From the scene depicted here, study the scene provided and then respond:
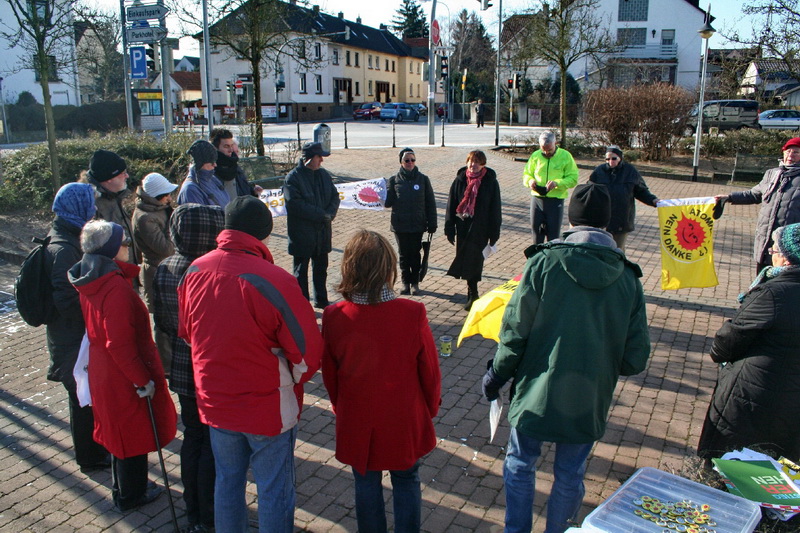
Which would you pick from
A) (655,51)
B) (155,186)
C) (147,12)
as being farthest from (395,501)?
(655,51)

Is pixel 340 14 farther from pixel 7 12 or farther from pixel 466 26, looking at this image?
pixel 7 12

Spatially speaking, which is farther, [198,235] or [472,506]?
[472,506]

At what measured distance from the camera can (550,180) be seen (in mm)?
7617

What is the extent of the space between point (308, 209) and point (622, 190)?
3387 millimetres

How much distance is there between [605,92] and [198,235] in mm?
19574

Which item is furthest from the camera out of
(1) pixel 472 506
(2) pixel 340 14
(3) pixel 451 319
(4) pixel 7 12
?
(2) pixel 340 14

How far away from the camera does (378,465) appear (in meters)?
3.02

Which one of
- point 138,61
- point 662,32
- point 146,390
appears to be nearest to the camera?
point 146,390

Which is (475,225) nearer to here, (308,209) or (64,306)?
(308,209)

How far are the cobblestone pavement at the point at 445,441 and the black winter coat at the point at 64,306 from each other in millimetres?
800

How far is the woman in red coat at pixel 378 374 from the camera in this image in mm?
2895

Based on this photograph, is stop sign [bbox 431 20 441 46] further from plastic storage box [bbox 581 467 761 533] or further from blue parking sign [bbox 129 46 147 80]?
plastic storage box [bbox 581 467 761 533]

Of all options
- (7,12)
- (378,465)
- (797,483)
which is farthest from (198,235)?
(7,12)

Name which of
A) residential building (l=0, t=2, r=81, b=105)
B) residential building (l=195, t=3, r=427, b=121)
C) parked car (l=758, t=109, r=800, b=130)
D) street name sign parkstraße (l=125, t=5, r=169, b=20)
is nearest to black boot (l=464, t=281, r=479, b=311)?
street name sign parkstraße (l=125, t=5, r=169, b=20)
